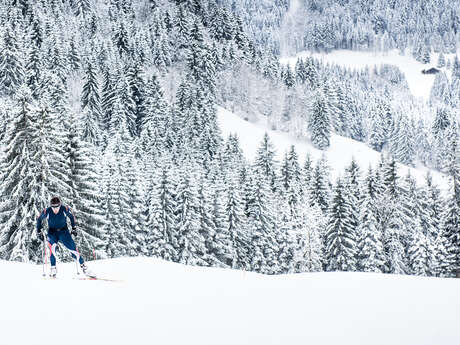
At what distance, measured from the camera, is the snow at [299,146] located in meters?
91.4

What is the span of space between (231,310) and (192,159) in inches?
2362

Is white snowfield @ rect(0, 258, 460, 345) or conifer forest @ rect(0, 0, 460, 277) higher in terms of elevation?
white snowfield @ rect(0, 258, 460, 345)

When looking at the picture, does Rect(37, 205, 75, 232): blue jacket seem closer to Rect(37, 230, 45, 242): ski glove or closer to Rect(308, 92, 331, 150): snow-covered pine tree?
Rect(37, 230, 45, 242): ski glove

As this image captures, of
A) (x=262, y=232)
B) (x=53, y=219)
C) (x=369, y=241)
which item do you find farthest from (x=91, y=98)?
(x=53, y=219)

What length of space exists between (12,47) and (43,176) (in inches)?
2307

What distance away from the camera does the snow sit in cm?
9144

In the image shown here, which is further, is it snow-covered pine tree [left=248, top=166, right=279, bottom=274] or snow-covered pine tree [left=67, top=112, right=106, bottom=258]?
snow-covered pine tree [left=248, top=166, right=279, bottom=274]

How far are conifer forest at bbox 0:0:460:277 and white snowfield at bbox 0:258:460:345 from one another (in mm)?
8195

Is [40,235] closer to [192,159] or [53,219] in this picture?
[53,219]

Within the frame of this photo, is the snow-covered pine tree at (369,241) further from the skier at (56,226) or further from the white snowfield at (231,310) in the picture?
the skier at (56,226)

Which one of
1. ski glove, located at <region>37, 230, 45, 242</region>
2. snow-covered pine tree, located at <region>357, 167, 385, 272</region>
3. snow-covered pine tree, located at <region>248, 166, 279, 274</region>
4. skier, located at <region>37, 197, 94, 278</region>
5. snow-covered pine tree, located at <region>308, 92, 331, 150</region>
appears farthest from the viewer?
snow-covered pine tree, located at <region>308, 92, 331, 150</region>

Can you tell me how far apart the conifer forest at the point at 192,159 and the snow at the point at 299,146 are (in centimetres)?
299

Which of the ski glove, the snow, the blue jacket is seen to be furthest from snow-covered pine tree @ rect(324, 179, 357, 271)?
the snow

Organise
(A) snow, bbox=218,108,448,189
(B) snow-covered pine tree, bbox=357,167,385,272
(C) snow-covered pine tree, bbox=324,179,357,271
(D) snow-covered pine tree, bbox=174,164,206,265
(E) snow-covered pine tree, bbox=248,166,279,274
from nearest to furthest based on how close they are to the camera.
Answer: (D) snow-covered pine tree, bbox=174,164,206,265 < (B) snow-covered pine tree, bbox=357,167,385,272 < (C) snow-covered pine tree, bbox=324,179,357,271 < (E) snow-covered pine tree, bbox=248,166,279,274 < (A) snow, bbox=218,108,448,189
